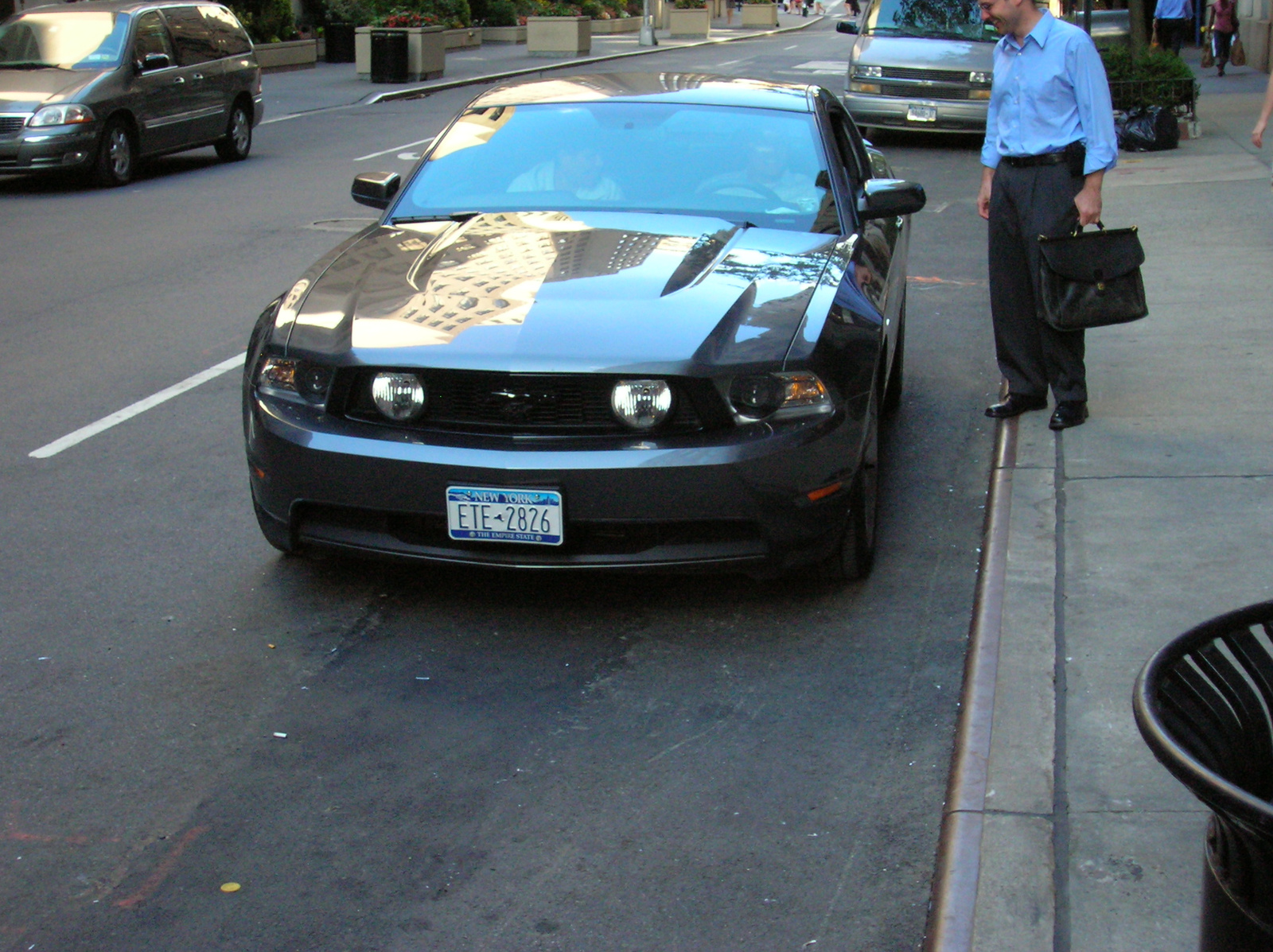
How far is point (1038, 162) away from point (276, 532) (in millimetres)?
3465

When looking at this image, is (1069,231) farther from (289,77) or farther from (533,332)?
(289,77)

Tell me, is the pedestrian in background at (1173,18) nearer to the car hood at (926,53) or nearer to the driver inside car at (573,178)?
the car hood at (926,53)

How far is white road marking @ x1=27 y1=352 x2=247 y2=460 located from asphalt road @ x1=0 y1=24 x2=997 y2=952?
9cm

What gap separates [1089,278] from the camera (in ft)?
20.2

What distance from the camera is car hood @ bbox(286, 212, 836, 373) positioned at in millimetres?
4488

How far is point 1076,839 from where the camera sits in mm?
3334

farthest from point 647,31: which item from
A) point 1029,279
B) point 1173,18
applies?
point 1029,279

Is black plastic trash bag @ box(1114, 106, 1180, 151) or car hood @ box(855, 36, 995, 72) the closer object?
black plastic trash bag @ box(1114, 106, 1180, 151)

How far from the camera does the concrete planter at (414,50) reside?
30797mm

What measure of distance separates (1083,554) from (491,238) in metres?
2.32

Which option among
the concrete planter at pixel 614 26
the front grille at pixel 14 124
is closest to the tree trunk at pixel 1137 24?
the front grille at pixel 14 124

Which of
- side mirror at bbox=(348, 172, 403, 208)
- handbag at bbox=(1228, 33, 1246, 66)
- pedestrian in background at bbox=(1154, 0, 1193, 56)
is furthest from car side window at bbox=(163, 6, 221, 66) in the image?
handbag at bbox=(1228, 33, 1246, 66)

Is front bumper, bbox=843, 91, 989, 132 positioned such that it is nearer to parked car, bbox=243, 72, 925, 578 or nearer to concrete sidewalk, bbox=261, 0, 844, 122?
concrete sidewalk, bbox=261, 0, 844, 122

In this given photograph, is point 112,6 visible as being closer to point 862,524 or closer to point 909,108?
point 909,108
